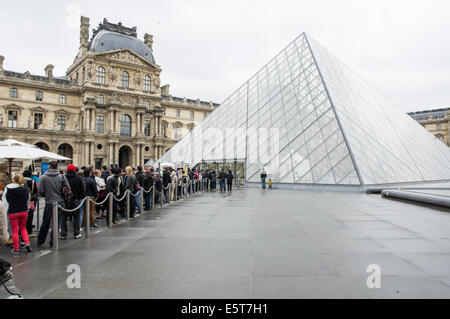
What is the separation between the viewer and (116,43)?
5788cm

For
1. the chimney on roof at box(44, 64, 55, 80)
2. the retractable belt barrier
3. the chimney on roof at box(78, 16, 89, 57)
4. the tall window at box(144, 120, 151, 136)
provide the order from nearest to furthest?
Answer: the retractable belt barrier → the chimney on roof at box(44, 64, 55, 80) → the chimney on roof at box(78, 16, 89, 57) → the tall window at box(144, 120, 151, 136)

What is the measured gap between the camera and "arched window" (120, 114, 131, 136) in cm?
5557

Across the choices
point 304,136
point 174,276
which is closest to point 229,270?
point 174,276

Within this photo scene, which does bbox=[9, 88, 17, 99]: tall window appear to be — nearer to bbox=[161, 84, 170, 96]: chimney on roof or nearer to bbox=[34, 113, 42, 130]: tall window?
bbox=[34, 113, 42, 130]: tall window

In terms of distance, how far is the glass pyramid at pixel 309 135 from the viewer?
18172 millimetres

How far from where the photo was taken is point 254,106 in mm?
26875

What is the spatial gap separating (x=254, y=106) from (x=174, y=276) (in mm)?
23644

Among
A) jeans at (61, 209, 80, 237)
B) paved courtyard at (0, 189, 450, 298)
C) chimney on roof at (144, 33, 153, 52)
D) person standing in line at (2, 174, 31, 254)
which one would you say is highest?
chimney on roof at (144, 33, 153, 52)

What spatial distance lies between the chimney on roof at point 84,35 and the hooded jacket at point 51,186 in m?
56.0

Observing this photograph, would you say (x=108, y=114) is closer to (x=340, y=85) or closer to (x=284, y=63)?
(x=284, y=63)

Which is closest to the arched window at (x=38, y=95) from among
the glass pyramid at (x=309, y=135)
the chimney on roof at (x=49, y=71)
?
the chimney on roof at (x=49, y=71)

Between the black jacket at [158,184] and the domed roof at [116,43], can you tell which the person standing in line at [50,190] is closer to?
the black jacket at [158,184]

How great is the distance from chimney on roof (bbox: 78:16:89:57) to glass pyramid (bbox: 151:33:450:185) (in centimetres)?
3754

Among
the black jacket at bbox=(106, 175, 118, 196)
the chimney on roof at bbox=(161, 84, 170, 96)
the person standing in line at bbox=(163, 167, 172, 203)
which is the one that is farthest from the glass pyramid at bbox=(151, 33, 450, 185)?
the chimney on roof at bbox=(161, 84, 170, 96)
